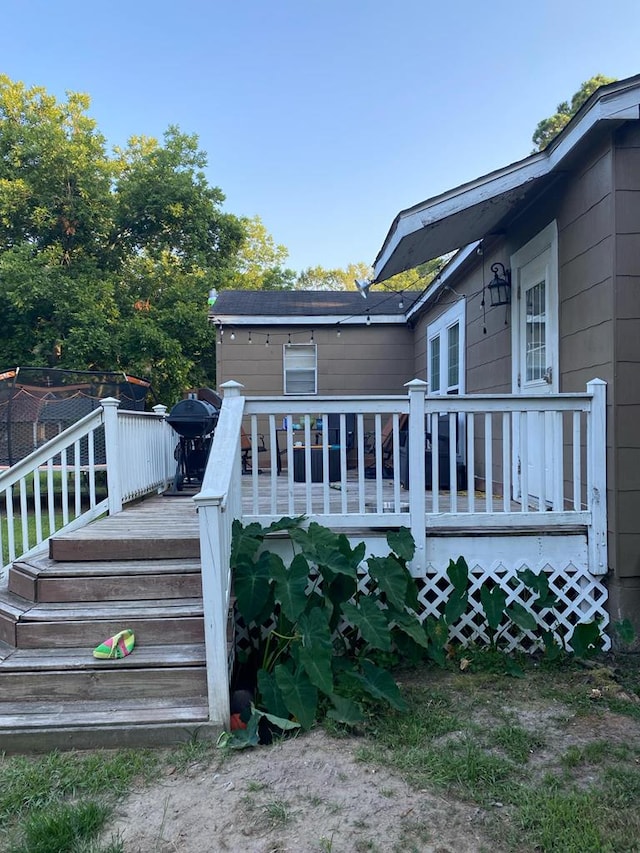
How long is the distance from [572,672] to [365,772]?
159cm

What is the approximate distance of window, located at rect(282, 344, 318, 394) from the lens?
28.8 ft

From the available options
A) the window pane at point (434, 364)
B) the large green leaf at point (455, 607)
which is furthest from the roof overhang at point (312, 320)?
the large green leaf at point (455, 607)

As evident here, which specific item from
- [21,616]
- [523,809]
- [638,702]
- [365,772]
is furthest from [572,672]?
[21,616]

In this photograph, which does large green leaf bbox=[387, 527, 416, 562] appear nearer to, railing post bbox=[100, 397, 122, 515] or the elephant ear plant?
the elephant ear plant

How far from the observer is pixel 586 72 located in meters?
17.7

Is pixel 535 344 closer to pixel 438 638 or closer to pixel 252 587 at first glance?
pixel 438 638

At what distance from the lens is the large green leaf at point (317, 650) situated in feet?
7.85

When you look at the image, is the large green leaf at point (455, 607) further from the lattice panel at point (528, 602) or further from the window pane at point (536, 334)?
the window pane at point (536, 334)

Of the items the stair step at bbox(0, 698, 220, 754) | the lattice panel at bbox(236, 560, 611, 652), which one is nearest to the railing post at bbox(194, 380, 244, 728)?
the stair step at bbox(0, 698, 220, 754)

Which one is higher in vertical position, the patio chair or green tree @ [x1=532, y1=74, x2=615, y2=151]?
green tree @ [x1=532, y1=74, x2=615, y2=151]

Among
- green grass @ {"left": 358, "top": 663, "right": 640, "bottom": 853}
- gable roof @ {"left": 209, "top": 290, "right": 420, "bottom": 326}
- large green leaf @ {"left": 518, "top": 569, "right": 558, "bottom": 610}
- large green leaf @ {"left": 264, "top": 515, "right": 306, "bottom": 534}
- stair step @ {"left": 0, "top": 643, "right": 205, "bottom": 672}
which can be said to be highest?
gable roof @ {"left": 209, "top": 290, "right": 420, "bottom": 326}

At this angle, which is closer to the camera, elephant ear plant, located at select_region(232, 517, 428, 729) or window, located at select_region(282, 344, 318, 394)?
elephant ear plant, located at select_region(232, 517, 428, 729)

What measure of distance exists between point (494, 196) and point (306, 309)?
521 centimetres

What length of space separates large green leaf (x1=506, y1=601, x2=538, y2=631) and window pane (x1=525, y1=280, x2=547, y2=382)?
78.2 inches
